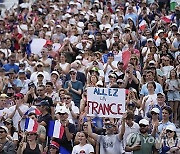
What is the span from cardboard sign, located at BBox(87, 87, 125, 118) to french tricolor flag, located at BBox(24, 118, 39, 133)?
950mm

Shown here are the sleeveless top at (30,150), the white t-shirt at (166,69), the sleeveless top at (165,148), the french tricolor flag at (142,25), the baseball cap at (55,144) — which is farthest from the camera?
the french tricolor flag at (142,25)

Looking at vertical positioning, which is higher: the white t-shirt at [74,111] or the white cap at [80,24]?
the white cap at [80,24]

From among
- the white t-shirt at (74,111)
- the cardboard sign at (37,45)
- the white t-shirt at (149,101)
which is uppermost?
the cardboard sign at (37,45)

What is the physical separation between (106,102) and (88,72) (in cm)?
381

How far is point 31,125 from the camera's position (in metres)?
12.0

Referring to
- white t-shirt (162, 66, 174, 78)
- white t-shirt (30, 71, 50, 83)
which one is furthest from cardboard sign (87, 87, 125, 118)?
white t-shirt (30, 71, 50, 83)

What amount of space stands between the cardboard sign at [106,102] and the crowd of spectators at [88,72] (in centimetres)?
14

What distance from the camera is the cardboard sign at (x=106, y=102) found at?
39.5 ft

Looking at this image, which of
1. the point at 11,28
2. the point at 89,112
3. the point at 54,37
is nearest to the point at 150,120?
the point at 89,112

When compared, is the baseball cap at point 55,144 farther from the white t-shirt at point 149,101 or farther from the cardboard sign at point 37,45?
the cardboard sign at point 37,45

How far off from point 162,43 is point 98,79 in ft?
10.6

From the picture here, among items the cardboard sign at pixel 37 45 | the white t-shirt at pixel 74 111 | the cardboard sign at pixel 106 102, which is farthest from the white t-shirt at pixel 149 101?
the cardboard sign at pixel 37 45

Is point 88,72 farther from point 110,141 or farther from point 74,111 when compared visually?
point 110,141

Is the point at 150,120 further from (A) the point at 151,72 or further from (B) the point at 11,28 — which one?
(B) the point at 11,28
